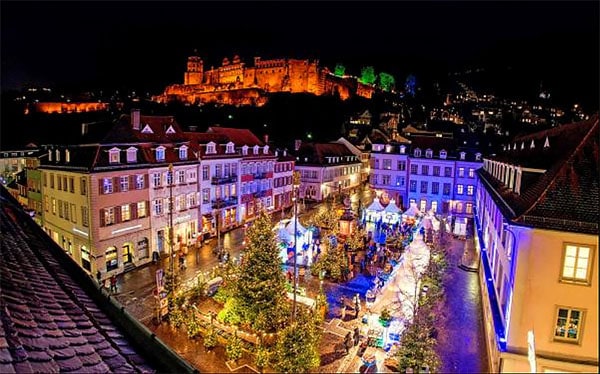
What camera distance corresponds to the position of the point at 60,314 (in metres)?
4.89

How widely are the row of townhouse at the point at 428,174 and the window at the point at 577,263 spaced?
3441 cm

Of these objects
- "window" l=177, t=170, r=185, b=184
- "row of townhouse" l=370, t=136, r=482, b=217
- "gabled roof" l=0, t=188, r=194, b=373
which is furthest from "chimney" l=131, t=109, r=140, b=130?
"row of townhouse" l=370, t=136, r=482, b=217

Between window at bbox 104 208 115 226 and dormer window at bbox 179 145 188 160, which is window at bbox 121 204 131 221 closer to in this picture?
window at bbox 104 208 115 226

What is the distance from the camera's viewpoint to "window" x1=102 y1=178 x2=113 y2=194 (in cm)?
2785

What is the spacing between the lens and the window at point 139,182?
30.4 metres

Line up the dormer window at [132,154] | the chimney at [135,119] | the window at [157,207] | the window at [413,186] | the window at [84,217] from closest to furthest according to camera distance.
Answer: the window at [84,217], the dormer window at [132,154], the window at [157,207], the chimney at [135,119], the window at [413,186]

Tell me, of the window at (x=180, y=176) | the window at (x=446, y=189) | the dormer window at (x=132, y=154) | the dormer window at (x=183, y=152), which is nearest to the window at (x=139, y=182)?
the dormer window at (x=132, y=154)

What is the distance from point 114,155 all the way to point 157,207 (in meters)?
5.47

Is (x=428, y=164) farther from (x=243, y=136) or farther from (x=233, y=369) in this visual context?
(x=233, y=369)

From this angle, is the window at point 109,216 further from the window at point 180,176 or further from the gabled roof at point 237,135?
the gabled roof at point 237,135

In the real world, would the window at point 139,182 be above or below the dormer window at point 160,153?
below

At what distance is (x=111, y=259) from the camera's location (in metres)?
29.0

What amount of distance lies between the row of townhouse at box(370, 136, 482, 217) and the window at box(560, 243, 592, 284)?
3441 cm

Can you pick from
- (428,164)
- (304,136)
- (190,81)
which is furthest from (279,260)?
(190,81)
